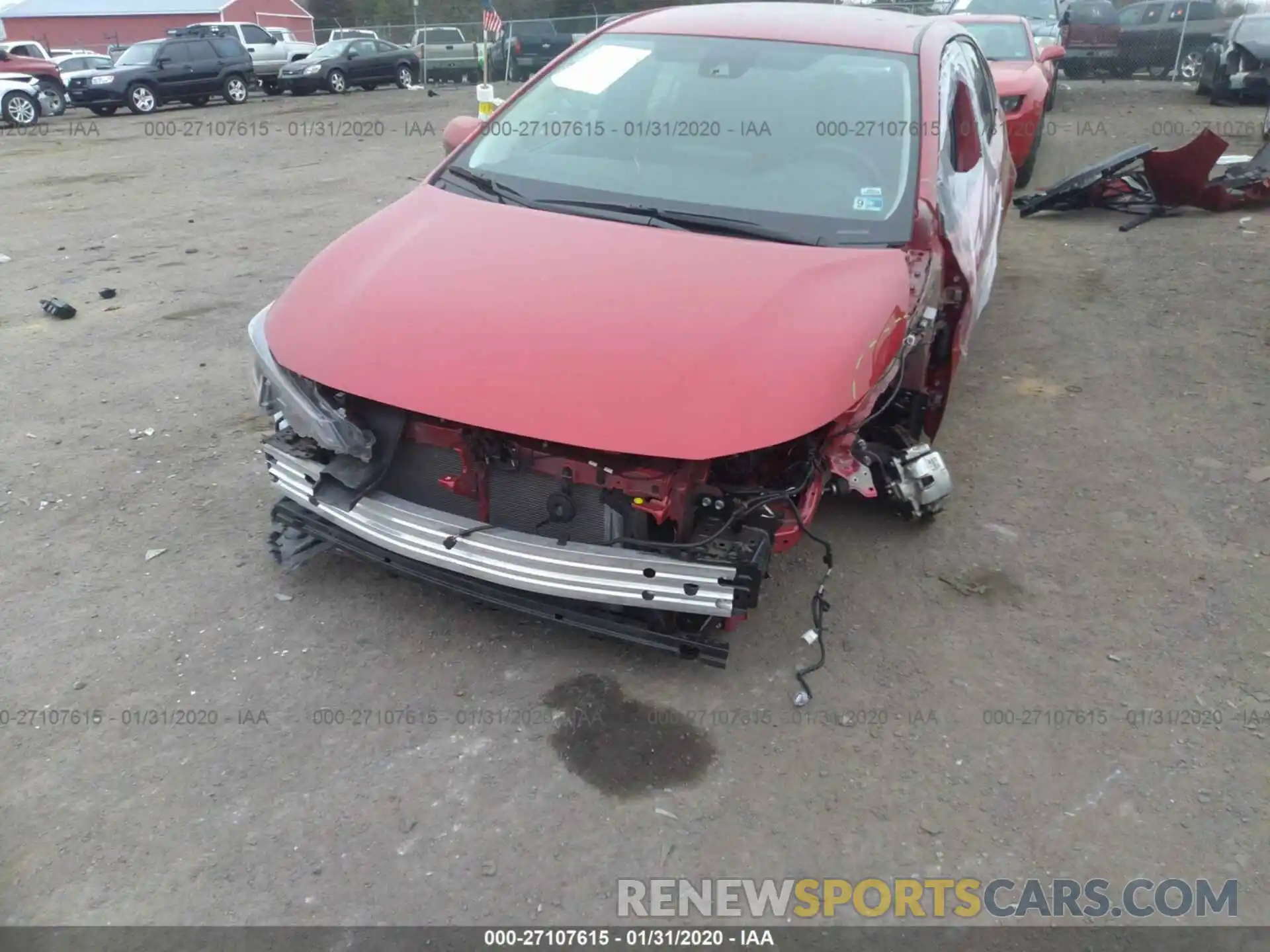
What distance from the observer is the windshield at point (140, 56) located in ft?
65.9

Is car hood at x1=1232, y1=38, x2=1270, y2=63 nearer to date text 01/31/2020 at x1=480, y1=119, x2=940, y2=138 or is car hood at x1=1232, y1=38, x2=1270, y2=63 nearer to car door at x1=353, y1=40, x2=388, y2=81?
date text 01/31/2020 at x1=480, y1=119, x2=940, y2=138

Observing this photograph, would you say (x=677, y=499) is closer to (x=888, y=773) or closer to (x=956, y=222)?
(x=888, y=773)

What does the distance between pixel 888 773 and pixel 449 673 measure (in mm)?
1407

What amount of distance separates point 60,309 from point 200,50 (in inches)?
701

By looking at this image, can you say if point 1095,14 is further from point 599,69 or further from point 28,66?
point 28,66

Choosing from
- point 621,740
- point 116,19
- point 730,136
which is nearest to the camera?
point 621,740

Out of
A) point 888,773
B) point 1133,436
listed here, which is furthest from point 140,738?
point 1133,436

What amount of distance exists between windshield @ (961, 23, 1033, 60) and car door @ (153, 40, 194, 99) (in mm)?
17793

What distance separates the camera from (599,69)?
13.7 ft

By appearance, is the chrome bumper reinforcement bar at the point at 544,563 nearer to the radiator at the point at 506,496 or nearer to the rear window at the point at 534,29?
the radiator at the point at 506,496

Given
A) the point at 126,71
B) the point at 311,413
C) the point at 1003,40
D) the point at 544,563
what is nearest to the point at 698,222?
the point at 544,563

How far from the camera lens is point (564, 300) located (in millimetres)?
2947

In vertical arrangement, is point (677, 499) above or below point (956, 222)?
below

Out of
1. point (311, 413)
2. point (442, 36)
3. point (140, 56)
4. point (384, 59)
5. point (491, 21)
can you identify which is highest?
point (491, 21)
